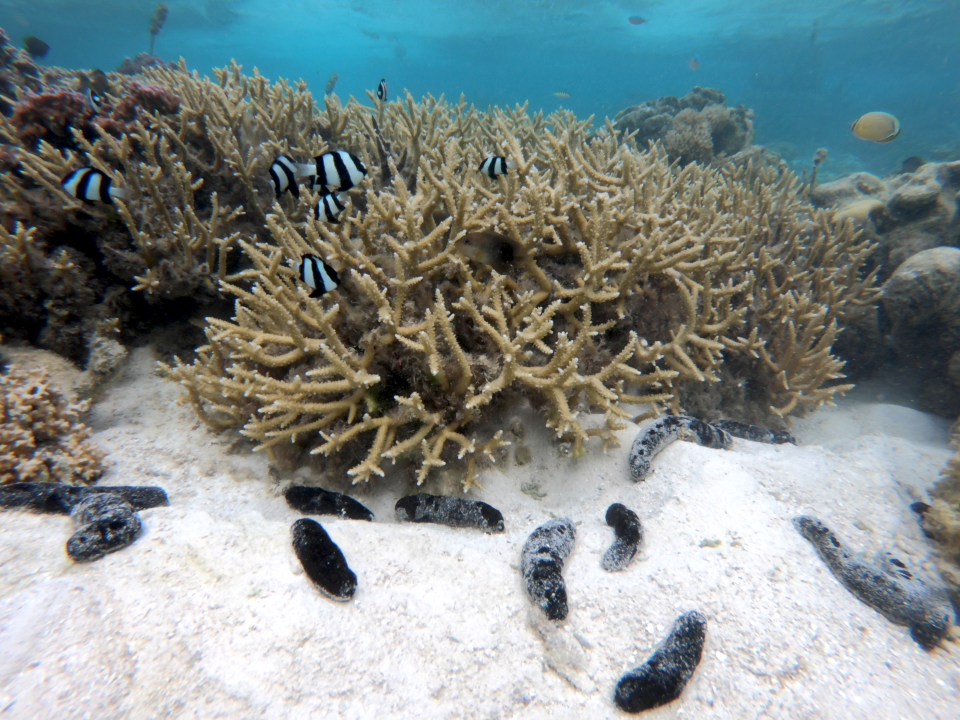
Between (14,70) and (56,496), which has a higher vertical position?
(14,70)

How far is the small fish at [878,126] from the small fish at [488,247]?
26.2 feet

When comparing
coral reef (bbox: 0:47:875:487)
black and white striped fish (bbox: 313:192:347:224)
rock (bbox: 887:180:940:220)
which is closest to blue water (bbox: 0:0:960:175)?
rock (bbox: 887:180:940:220)

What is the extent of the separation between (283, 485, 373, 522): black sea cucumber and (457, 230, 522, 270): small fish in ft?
6.25

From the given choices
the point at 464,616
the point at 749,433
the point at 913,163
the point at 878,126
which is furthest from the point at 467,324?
the point at 913,163

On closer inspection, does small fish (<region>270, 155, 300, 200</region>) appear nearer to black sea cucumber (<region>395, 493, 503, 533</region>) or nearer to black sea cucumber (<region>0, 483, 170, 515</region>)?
black sea cucumber (<region>0, 483, 170, 515</region>)

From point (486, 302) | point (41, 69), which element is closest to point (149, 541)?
point (486, 302)

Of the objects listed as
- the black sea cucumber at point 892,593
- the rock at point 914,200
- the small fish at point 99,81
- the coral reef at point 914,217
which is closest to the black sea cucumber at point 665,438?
the black sea cucumber at point 892,593

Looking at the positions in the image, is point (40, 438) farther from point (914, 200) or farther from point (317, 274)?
point (914, 200)

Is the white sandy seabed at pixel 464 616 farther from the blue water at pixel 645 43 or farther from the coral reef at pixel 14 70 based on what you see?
the blue water at pixel 645 43

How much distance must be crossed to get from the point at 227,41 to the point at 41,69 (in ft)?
272

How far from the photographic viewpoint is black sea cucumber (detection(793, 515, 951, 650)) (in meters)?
2.29

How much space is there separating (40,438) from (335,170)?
2.94 meters

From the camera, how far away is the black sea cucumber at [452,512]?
9.17ft

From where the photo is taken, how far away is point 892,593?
2346 millimetres
